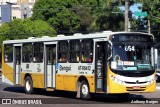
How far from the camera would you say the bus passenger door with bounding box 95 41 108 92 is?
2128 cm

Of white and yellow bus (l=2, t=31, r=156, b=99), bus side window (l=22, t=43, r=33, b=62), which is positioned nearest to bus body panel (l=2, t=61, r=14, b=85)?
bus side window (l=22, t=43, r=33, b=62)

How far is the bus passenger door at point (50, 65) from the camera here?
25125 millimetres

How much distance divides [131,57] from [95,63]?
1.67 metres

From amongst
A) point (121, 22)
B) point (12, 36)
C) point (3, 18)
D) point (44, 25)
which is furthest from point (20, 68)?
point (3, 18)

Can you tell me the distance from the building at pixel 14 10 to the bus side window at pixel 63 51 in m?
75.5

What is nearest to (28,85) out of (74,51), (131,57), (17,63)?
(17,63)

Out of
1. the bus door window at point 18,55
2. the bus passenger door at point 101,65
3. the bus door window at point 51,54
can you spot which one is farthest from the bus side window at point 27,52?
the bus passenger door at point 101,65

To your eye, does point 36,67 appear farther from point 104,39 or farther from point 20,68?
point 104,39

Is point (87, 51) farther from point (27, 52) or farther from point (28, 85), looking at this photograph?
point (28, 85)

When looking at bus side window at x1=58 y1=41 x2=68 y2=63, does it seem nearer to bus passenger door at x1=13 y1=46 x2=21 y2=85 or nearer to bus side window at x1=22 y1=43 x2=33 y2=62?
bus side window at x1=22 y1=43 x2=33 y2=62

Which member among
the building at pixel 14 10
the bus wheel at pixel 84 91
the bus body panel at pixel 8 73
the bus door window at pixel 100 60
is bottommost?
the bus wheel at pixel 84 91

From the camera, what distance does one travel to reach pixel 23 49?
91.7ft

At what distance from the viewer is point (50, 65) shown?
25.4 metres

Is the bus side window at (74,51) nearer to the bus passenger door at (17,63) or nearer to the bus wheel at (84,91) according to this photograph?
the bus wheel at (84,91)
